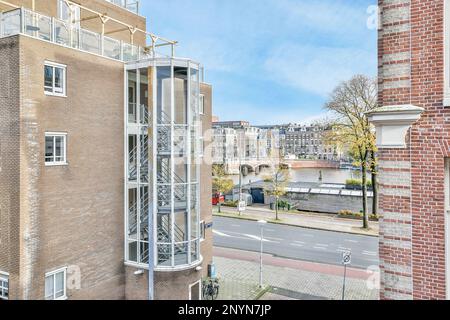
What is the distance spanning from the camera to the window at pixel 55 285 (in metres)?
11.1

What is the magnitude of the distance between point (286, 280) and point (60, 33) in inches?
593

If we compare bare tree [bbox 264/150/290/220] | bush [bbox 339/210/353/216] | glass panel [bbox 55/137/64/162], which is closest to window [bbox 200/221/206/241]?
glass panel [bbox 55/137/64/162]

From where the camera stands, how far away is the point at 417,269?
5.17 meters

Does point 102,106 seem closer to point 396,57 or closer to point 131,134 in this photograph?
point 131,134

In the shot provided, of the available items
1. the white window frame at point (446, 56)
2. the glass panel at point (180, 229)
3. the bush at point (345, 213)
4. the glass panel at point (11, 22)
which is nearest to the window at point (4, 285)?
Result: the glass panel at point (180, 229)

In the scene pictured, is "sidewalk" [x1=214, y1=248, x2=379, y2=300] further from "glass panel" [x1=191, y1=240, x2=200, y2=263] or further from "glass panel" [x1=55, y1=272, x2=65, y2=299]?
"glass panel" [x1=55, y1=272, x2=65, y2=299]

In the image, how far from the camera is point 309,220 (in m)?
31.7

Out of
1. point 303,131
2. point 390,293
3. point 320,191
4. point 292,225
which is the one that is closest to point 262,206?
point 320,191

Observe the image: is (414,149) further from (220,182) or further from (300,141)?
(300,141)

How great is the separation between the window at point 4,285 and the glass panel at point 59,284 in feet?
4.39

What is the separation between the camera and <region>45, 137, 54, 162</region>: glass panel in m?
11.1

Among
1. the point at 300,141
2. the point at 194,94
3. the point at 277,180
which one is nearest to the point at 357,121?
the point at 277,180

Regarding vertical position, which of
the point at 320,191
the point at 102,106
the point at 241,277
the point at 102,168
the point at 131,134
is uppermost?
the point at 102,106
